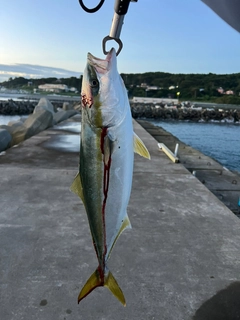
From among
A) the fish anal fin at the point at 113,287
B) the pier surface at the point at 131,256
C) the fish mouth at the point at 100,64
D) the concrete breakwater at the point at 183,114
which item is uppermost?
the fish mouth at the point at 100,64

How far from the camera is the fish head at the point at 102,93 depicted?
1437 mm

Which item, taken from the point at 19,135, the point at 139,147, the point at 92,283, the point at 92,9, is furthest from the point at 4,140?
the point at 139,147

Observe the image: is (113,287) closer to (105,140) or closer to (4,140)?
(105,140)

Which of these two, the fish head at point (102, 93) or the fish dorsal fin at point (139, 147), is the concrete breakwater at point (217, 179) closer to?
the fish dorsal fin at point (139, 147)

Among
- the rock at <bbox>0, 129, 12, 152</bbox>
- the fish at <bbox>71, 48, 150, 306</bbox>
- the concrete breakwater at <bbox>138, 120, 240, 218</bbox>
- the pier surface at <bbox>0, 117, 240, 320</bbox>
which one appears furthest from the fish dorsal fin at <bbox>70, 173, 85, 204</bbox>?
the rock at <bbox>0, 129, 12, 152</bbox>

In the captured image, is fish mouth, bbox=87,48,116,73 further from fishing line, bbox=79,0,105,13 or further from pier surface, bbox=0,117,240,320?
pier surface, bbox=0,117,240,320

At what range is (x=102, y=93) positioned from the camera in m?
1.46

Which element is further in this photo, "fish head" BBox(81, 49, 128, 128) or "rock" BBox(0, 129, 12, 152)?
"rock" BBox(0, 129, 12, 152)

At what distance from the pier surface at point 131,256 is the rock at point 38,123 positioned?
802 centimetres

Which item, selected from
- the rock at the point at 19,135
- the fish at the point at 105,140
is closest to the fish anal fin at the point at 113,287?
the fish at the point at 105,140

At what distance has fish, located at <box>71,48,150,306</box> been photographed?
57.0 inches

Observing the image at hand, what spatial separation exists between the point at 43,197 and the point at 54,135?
7523 millimetres

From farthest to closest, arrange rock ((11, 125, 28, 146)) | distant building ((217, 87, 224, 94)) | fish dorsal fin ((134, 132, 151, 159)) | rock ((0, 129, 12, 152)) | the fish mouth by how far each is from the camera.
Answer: distant building ((217, 87, 224, 94)), rock ((11, 125, 28, 146)), rock ((0, 129, 12, 152)), fish dorsal fin ((134, 132, 151, 159)), the fish mouth

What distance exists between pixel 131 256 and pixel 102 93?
2.42m
